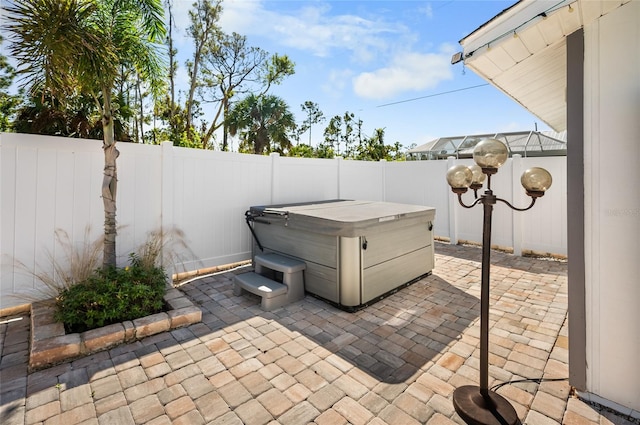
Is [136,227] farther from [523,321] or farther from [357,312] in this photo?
[523,321]

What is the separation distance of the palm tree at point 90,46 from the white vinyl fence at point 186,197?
0.58m

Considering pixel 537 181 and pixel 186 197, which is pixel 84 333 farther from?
pixel 537 181

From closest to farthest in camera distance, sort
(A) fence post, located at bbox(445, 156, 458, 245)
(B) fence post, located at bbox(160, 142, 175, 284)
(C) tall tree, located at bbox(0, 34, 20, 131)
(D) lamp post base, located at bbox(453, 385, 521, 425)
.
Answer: (D) lamp post base, located at bbox(453, 385, 521, 425), (C) tall tree, located at bbox(0, 34, 20, 131), (B) fence post, located at bbox(160, 142, 175, 284), (A) fence post, located at bbox(445, 156, 458, 245)

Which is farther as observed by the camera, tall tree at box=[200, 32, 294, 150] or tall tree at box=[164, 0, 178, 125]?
tall tree at box=[200, 32, 294, 150]

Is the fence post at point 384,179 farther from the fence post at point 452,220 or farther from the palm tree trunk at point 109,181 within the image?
the palm tree trunk at point 109,181

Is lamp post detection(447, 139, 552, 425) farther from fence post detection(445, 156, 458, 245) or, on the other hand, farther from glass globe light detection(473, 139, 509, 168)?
fence post detection(445, 156, 458, 245)

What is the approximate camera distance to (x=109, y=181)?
11.2 feet

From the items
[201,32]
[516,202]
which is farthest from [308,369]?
[201,32]

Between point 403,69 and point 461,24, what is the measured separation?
383 cm

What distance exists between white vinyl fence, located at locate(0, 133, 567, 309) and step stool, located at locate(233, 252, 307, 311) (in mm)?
1313

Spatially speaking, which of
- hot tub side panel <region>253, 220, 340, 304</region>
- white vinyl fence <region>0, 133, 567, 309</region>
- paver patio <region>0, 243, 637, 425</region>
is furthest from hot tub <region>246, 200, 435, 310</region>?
white vinyl fence <region>0, 133, 567, 309</region>

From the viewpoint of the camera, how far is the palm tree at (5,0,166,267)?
8.85 feet

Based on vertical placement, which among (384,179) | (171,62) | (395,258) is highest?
(171,62)

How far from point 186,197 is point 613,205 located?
4829mm
